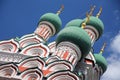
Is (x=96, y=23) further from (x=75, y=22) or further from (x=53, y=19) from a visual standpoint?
(x=53, y=19)

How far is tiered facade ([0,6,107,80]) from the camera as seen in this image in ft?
42.0

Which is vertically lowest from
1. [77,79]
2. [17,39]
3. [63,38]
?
[77,79]

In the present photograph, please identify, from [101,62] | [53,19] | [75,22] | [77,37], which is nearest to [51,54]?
[77,37]

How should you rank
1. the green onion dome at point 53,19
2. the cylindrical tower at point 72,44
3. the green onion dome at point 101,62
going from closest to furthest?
the cylindrical tower at point 72,44 < the green onion dome at point 53,19 < the green onion dome at point 101,62

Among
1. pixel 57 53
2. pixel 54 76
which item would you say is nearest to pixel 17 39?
pixel 57 53

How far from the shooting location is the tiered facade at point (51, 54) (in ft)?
42.0

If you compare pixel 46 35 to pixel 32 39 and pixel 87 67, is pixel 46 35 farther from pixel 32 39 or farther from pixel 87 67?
pixel 87 67

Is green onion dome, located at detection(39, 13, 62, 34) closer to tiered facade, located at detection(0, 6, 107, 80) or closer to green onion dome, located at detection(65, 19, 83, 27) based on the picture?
tiered facade, located at detection(0, 6, 107, 80)

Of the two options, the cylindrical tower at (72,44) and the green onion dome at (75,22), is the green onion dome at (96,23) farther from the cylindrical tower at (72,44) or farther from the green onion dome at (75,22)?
the cylindrical tower at (72,44)

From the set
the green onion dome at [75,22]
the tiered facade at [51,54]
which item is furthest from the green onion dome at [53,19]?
the green onion dome at [75,22]

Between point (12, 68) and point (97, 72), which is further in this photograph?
point (97, 72)

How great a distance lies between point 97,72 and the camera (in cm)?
1719

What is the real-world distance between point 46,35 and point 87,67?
3.28m

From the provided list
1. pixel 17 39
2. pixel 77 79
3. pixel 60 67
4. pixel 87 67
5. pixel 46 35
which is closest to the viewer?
pixel 77 79
